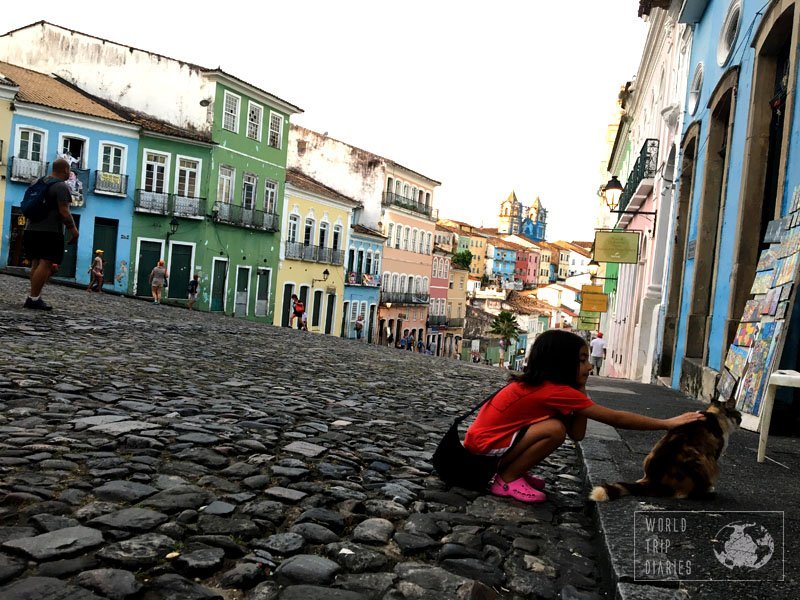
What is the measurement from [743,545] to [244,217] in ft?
119

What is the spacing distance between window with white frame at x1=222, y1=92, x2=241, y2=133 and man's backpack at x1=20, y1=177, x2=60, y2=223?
2721 cm

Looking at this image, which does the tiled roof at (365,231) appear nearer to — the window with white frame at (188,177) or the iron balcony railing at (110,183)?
the window with white frame at (188,177)

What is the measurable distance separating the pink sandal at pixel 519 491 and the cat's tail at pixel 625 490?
1.39ft

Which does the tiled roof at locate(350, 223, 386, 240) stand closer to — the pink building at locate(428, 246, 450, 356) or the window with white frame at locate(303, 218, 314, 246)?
the window with white frame at locate(303, 218, 314, 246)

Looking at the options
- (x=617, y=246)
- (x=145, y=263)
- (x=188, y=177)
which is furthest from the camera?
(x=188, y=177)

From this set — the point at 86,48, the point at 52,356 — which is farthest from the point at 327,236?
the point at 52,356

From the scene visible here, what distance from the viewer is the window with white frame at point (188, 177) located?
35.2m

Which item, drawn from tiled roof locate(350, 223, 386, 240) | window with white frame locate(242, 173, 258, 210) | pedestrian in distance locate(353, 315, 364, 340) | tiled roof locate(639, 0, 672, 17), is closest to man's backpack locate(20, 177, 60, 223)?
tiled roof locate(639, 0, 672, 17)

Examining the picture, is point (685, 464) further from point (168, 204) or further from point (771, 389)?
point (168, 204)

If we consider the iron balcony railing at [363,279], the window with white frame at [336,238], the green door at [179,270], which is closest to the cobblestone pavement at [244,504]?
the green door at [179,270]

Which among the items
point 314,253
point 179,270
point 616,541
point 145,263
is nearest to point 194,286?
point 179,270

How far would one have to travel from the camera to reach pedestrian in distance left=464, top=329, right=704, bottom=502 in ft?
12.2

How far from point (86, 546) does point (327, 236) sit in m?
43.1

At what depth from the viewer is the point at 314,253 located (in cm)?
4375
